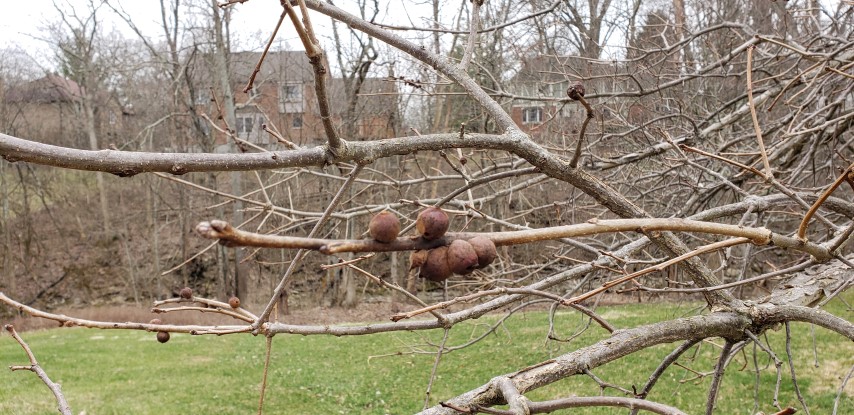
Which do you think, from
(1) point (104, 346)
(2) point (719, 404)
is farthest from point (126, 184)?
(2) point (719, 404)

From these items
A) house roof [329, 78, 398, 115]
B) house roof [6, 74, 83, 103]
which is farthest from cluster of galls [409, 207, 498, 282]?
house roof [6, 74, 83, 103]

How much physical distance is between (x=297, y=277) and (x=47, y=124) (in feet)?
48.4

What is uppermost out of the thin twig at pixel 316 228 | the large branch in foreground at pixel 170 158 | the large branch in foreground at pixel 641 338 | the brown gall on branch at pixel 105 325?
the large branch in foreground at pixel 170 158

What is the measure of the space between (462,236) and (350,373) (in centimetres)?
1134

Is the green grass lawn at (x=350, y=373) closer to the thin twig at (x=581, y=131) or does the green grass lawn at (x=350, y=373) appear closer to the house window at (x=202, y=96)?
the thin twig at (x=581, y=131)

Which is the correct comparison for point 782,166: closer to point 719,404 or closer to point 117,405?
point 719,404

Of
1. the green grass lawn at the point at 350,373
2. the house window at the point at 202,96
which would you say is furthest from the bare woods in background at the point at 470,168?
the green grass lawn at the point at 350,373

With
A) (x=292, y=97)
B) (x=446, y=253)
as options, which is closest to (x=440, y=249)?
(x=446, y=253)

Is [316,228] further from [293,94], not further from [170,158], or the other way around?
[293,94]

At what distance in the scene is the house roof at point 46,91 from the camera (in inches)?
971

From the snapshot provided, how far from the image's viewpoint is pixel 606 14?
8914 mm

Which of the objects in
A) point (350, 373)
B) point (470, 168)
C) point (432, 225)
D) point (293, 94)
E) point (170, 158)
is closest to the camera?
point (432, 225)

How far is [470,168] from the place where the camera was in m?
7.45

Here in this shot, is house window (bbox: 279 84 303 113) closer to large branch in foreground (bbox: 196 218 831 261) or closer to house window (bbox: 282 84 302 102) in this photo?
house window (bbox: 282 84 302 102)
